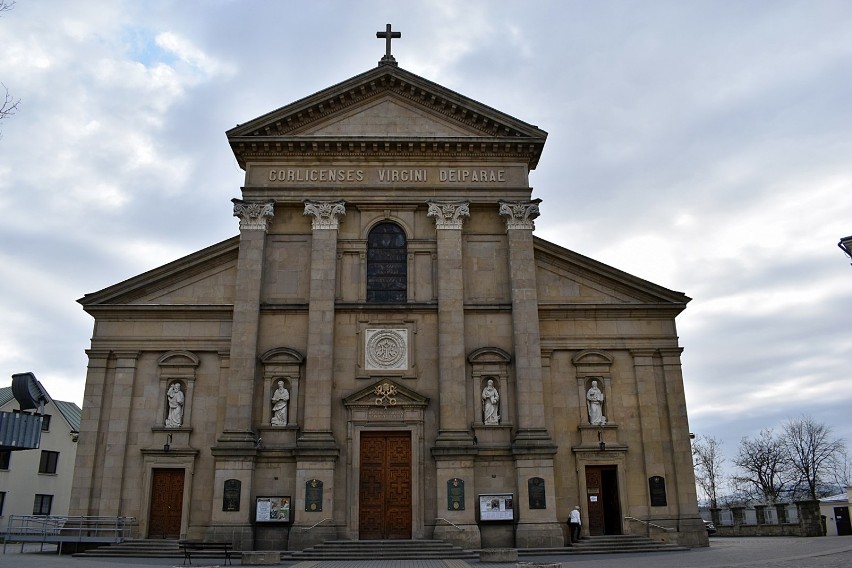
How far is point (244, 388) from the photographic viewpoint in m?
26.4

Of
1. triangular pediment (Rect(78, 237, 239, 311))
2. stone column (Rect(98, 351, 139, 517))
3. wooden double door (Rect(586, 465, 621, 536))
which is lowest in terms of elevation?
wooden double door (Rect(586, 465, 621, 536))

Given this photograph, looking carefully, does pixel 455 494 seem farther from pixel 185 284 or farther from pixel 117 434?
pixel 185 284

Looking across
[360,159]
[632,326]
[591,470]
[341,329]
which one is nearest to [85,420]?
[341,329]

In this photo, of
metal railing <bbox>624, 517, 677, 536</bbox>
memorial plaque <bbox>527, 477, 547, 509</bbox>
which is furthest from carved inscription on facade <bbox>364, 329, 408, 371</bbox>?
metal railing <bbox>624, 517, 677, 536</bbox>

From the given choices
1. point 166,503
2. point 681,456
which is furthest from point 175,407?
point 681,456

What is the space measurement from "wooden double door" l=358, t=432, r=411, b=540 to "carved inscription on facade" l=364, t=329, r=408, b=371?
2544 mm

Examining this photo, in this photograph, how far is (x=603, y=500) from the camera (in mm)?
27375

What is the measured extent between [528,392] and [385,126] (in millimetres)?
12406

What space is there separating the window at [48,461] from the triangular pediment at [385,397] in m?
33.8

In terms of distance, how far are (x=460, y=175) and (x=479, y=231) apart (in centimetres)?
245

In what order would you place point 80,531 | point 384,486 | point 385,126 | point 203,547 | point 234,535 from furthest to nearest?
point 385,126 < point 384,486 < point 80,531 < point 234,535 < point 203,547

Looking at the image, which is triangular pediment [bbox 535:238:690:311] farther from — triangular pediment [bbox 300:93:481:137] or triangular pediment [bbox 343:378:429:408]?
triangular pediment [bbox 343:378:429:408]

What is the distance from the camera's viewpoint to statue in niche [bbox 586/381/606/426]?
27.9 m

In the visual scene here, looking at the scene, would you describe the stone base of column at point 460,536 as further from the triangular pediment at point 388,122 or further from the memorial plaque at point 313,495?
the triangular pediment at point 388,122
